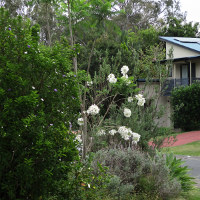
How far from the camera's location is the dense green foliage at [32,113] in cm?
353

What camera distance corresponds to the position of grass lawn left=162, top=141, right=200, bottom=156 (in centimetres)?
1396

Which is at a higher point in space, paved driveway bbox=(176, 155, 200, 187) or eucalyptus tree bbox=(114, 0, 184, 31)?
eucalyptus tree bbox=(114, 0, 184, 31)

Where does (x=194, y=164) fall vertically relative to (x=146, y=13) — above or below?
below

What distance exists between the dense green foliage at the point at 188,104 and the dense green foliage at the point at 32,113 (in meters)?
18.2

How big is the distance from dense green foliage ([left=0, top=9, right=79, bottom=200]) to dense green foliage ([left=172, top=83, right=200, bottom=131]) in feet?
59.7

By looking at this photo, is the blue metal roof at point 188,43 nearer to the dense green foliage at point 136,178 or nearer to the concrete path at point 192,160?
the concrete path at point 192,160

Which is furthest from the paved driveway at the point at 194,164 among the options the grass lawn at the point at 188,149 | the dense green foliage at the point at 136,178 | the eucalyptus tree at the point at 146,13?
the eucalyptus tree at the point at 146,13

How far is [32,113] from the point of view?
11.7ft

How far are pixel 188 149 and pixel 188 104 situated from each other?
723 centimetres

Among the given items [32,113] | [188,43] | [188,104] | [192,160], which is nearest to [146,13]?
[188,43]

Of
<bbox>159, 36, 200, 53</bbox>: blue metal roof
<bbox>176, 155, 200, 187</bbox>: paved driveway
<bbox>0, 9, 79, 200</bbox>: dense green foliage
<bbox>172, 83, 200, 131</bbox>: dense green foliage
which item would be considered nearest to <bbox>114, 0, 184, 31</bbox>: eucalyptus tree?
<bbox>159, 36, 200, 53</bbox>: blue metal roof

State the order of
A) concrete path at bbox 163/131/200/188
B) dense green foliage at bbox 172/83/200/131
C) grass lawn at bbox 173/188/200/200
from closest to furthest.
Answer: grass lawn at bbox 173/188/200/200
concrete path at bbox 163/131/200/188
dense green foliage at bbox 172/83/200/131

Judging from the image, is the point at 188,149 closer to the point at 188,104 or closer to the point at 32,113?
the point at 188,104

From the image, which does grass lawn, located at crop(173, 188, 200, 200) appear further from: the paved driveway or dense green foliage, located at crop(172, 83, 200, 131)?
dense green foliage, located at crop(172, 83, 200, 131)
